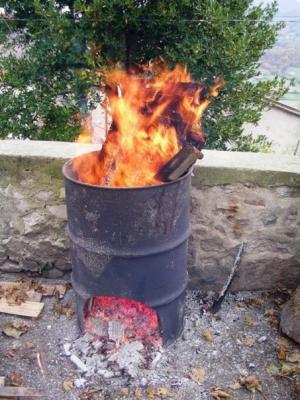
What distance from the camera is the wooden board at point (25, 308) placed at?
10.2ft

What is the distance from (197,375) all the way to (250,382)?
343 millimetres

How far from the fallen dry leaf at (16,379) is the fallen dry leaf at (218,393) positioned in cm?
121

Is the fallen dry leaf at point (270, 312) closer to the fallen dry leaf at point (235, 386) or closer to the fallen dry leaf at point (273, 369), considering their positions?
the fallen dry leaf at point (273, 369)

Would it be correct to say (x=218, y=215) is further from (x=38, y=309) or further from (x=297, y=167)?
(x=38, y=309)

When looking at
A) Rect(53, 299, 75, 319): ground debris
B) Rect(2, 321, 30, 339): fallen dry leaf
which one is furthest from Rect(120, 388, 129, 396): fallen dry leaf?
Rect(2, 321, 30, 339): fallen dry leaf

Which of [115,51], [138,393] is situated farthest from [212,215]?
[115,51]

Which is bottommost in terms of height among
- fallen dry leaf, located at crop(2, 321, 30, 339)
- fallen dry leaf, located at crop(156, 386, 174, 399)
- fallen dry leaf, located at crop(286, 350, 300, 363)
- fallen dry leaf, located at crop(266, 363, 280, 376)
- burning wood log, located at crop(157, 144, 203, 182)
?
fallen dry leaf, located at crop(2, 321, 30, 339)

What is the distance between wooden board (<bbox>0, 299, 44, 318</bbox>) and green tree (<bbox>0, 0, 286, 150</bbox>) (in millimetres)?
3364

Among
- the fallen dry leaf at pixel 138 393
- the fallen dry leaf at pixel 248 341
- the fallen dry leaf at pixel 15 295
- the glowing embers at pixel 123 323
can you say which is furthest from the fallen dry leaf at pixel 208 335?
the fallen dry leaf at pixel 15 295

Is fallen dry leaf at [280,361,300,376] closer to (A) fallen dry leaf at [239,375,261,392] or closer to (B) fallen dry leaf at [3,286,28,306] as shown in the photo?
(A) fallen dry leaf at [239,375,261,392]

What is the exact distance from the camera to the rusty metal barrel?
2.25 meters

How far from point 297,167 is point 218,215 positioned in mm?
716

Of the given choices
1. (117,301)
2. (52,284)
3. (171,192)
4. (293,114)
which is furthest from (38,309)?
(293,114)

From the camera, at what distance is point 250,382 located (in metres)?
2.59
